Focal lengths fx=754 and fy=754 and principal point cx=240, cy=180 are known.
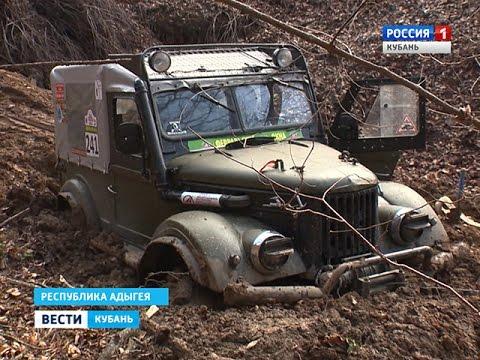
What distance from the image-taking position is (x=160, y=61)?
20.2 feet

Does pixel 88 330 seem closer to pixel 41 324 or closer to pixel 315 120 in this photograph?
pixel 41 324

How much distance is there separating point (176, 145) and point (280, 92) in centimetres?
112

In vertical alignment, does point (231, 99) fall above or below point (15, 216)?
above

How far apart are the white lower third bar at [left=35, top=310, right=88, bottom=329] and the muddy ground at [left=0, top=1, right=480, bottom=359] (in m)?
0.14

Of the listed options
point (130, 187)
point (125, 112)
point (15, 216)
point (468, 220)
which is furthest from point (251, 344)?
point (468, 220)

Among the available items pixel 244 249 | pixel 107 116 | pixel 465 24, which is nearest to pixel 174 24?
pixel 465 24

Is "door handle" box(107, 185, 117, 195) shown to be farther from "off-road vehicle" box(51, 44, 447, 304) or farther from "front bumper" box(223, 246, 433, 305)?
"front bumper" box(223, 246, 433, 305)

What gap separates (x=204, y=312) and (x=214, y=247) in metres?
0.46

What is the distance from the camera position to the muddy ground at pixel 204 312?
4.51 metres

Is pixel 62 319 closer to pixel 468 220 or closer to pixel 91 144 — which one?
pixel 91 144

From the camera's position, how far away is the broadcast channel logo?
10312mm

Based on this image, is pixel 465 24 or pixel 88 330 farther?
pixel 465 24

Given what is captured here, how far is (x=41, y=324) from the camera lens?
4.79m

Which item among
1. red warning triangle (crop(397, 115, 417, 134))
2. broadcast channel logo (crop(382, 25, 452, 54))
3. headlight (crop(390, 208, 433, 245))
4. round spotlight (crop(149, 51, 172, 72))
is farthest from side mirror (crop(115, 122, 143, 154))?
broadcast channel logo (crop(382, 25, 452, 54))
